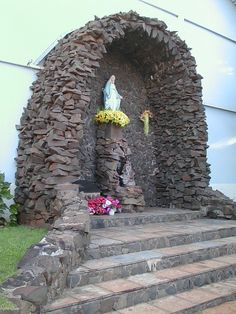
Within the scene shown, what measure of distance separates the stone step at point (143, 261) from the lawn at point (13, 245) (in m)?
0.57

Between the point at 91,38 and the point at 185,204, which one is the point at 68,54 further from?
the point at 185,204

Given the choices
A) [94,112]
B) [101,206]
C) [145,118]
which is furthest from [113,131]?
[101,206]

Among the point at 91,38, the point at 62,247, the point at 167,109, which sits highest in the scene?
the point at 91,38

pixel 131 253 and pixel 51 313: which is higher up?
pixel 131 253

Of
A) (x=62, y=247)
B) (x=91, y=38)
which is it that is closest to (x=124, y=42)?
(x=91, y=38)

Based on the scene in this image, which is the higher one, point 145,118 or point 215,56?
point 215,56

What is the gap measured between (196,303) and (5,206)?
328cm

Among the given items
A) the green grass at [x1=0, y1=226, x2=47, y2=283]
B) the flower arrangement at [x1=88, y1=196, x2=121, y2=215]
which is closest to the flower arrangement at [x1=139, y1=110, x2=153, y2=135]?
the flower arrangement at [x1=88, y1=196, x2=121, y2=215]

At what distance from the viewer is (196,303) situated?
11.7ft

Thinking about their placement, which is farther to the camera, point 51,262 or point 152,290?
point 152,290

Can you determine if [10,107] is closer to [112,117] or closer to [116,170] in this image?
[112,117]

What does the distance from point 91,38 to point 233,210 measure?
4.03m

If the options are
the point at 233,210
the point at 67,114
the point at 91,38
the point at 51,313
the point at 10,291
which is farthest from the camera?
the point at 233,210

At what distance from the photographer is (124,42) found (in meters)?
7.35
